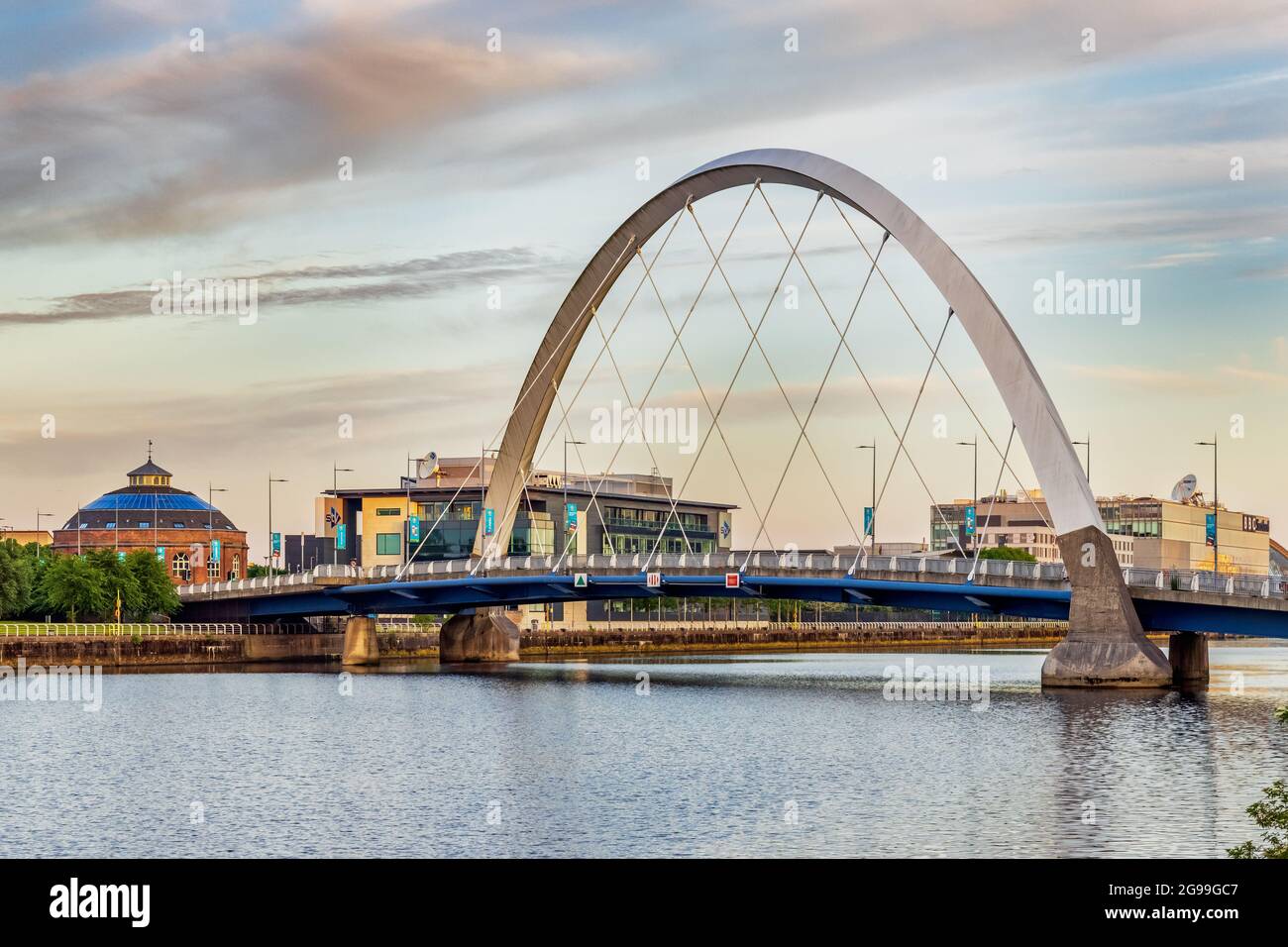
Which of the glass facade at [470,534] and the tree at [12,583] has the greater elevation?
the glass facade at [470,534]

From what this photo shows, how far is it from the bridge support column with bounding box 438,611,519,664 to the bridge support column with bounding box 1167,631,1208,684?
2009 inches

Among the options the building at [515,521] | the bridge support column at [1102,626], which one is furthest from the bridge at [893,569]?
the building at [515,521]

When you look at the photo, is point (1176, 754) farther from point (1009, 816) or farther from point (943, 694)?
point (943, 694)

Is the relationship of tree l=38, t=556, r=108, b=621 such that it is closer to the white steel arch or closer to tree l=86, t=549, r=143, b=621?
tree l=86, t=549, r=143, b=621

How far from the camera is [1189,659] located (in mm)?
75000

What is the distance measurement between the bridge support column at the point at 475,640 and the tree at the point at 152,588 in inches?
839

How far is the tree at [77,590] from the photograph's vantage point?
11862 centimetres

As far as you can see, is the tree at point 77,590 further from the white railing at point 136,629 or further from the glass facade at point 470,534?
the glass facade at point 470,534

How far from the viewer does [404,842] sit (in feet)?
110

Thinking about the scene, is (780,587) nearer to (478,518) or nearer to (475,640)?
(475,640)

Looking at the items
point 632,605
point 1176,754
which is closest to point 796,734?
point 1176,754

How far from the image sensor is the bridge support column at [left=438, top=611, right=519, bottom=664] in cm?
11331
